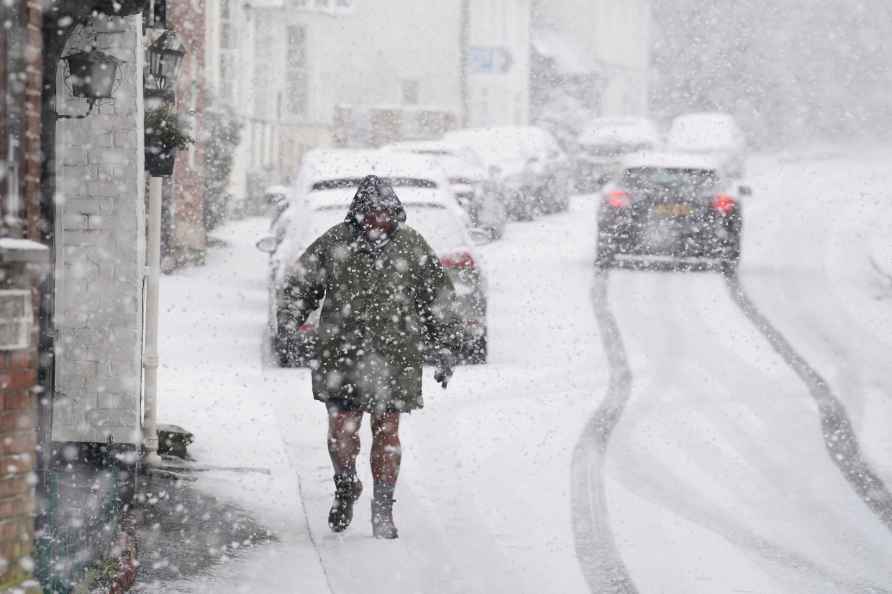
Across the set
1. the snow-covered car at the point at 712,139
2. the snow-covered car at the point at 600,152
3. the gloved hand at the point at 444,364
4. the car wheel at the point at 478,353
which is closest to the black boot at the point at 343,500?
the gloved hand at the point at 444,364

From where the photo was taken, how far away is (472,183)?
24.5 metres

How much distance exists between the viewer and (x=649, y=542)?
7.87m

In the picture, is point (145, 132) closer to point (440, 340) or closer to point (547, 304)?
point (440, 340)

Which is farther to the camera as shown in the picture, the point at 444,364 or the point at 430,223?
the point at 430,223

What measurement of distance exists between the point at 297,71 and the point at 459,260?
26523mm

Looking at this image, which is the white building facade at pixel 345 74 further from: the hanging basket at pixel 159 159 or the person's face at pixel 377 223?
the person's face at pixel 377 223

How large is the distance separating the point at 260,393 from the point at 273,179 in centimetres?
2331

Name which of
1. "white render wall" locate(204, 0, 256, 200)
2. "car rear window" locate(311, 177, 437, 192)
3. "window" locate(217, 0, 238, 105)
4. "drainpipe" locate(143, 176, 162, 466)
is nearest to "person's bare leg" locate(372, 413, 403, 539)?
"drainpipe" locate(143, 176, 162, 466)

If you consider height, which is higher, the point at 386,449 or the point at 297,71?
the point at 297,71

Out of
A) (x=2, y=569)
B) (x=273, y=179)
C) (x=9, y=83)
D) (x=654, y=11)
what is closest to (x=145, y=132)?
(x=9, y=83)

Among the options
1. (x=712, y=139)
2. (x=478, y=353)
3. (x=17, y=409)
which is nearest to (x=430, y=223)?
(x=478, y=353)

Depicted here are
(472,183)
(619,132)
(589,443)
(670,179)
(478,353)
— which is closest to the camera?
(589,443)

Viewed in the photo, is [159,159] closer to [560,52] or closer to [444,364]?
[444,364]

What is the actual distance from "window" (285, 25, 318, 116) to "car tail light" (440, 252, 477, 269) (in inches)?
1019
